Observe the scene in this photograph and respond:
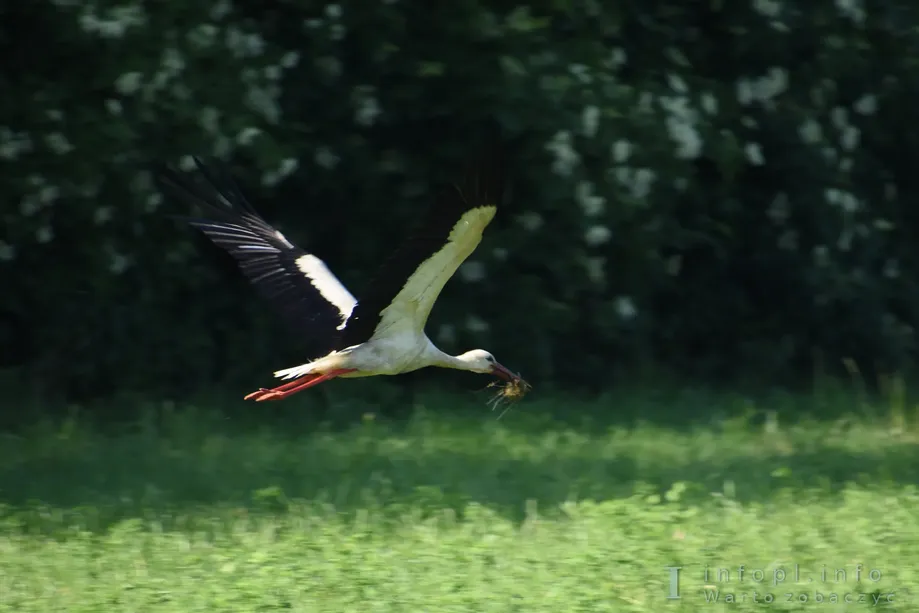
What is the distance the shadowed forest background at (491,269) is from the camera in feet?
21.2

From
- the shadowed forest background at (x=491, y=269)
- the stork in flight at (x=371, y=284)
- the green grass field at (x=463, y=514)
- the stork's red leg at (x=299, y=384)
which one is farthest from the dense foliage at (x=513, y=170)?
the stork's red leg at (x=299, y=384)

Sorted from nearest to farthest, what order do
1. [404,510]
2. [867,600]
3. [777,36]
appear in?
[867,600] < [404,510] < [777,36]

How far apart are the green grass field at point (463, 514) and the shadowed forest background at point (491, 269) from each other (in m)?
0.04

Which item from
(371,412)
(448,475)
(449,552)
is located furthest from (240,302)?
(449,552)

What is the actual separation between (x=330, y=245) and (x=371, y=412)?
44.3 inches

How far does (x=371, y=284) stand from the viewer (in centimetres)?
526

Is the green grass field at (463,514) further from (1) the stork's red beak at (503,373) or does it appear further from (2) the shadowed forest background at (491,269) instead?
(1) the stork's red beak at (503,373)

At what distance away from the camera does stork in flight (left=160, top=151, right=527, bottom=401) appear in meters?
4.84

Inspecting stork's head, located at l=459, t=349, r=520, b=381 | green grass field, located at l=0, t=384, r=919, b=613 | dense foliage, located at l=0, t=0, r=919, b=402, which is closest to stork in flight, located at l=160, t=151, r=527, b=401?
stork's head, located at l=459, t=349, r=520, b=381

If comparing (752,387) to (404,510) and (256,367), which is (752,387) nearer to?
(256,367)

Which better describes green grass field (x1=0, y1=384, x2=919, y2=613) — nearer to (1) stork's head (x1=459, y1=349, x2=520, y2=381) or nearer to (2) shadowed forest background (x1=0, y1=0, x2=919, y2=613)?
(2) shadowed forest background (x1=0, y1=0, x2=919, y2=613)

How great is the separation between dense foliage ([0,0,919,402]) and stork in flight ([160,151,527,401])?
4.86 ft

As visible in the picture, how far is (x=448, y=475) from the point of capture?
6781mm

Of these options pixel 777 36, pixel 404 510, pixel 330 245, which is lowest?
pixel 330 245
